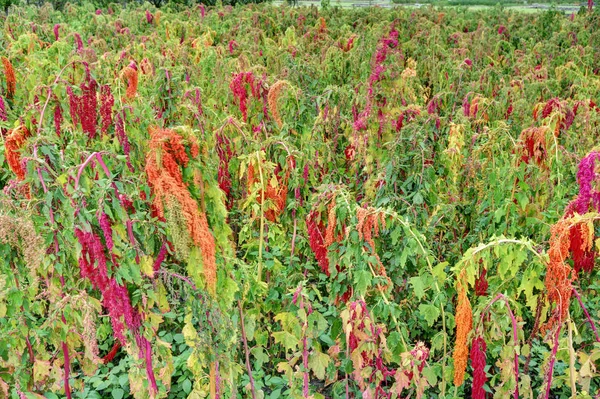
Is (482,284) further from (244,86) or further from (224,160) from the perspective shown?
(244,86)

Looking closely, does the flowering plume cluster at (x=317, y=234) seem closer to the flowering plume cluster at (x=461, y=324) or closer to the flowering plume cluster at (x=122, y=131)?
the flowering plume cluster at (x=461, y=324)

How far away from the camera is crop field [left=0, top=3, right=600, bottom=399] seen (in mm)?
2514

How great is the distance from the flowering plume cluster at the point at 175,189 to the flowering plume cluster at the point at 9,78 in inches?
140

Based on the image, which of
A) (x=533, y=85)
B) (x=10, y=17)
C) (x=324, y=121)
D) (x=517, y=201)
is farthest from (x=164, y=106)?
(x=10, y=17)

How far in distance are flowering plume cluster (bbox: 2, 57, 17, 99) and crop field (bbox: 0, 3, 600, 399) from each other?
0.02 meters

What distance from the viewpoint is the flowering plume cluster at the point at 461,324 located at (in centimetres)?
249

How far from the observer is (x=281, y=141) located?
12.1 ft

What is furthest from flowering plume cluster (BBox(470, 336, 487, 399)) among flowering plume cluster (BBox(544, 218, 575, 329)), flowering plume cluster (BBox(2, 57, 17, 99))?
flowering plume cluster (BBox(2, 57, 17, 99))

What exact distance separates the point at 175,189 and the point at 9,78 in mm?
3812

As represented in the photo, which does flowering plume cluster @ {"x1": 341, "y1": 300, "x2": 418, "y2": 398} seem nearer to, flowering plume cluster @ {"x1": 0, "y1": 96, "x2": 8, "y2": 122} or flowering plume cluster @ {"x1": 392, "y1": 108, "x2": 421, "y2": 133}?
flowering plume cluster @ {"x1": 392, "y1": 108, "x2": 421, "y2": 133}

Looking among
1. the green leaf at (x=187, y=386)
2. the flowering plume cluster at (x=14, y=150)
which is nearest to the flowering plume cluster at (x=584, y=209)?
the green leaf at (x=187, y=386)

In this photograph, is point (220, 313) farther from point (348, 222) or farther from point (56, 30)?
point (56, 30)

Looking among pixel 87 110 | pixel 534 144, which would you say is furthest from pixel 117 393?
pixel 534 144

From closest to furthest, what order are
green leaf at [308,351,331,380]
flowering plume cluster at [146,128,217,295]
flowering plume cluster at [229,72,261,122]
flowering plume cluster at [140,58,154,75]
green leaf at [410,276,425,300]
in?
flowering plume cluster at [146,128,217,295] < green leaf at [410,276,425,300] < green leaf at [308,351,331,380] < flowering plume cluster at [229,72,261,122] < flowering plume cluster at [140,58,154,75]
